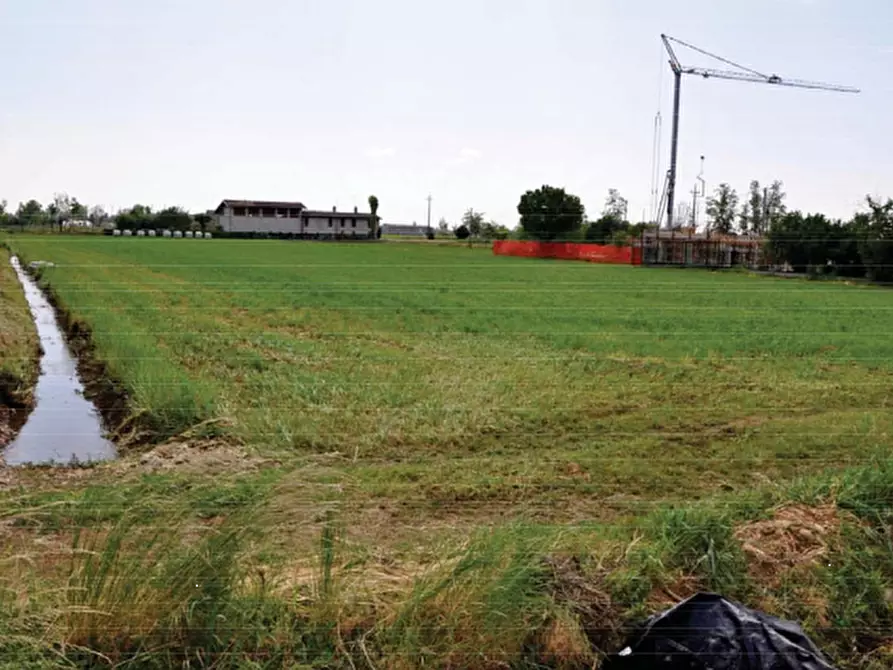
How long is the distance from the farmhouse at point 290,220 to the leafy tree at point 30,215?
0.93m

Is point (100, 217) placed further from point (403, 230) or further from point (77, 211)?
point (403, 230)

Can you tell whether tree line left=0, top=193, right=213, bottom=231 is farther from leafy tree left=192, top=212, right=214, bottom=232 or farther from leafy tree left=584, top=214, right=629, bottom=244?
leafy tree left=584, top=214, right=629, bottom=244

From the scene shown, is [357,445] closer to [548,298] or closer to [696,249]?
[696,249]

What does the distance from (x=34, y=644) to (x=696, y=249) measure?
5707 mm

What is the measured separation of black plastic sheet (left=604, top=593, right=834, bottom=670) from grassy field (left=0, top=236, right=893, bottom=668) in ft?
0.71

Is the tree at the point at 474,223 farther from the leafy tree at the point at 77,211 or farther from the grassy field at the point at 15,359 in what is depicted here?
the grassy field at the point at 15,359

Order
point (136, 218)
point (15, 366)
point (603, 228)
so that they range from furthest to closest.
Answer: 1. point (15, 366)
2. point (603, 228)
3. point (136, 218)

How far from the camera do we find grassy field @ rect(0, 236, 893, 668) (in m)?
2.51

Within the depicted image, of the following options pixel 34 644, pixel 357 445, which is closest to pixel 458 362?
pixel 357 445

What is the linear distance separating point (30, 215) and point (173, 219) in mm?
868

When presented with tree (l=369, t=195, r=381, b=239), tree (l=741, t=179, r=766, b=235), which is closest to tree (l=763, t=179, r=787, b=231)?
tree (l=741, t=179, r=766, b=235)

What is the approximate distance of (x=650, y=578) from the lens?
294 cm

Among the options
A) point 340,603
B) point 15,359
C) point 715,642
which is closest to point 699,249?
point 715,642

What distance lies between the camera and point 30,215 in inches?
158
